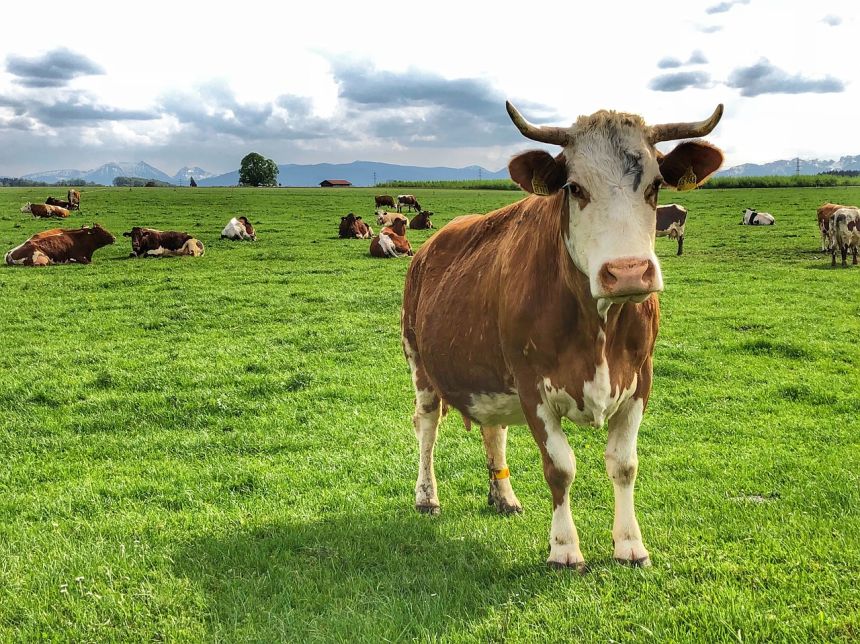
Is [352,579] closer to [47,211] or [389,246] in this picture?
[389,246]

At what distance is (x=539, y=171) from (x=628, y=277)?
103 cm

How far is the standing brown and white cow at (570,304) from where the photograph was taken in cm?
397

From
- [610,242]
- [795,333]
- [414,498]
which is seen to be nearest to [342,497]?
[414,498]

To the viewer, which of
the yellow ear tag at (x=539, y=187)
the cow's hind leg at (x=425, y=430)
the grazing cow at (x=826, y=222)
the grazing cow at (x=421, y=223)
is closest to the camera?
the yellow ear tag at (x=539, y=187)

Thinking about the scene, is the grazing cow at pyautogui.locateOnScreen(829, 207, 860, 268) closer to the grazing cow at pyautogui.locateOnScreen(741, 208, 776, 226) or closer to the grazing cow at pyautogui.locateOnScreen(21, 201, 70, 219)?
the grazing cow at pyautogui.locateOnScreen(741, 208, 776, 226)

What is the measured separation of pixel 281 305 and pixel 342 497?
9465 mm

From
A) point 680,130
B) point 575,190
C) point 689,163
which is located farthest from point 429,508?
point 680,130

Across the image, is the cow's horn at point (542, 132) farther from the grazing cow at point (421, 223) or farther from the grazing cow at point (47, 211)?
the grazing cow at point (47, 211)

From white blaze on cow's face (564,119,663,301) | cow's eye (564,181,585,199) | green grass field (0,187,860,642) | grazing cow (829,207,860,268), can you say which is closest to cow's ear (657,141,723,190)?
white blaze on cow's face (564,119,663,301)

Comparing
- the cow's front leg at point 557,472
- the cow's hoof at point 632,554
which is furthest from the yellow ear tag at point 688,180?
the cow's hoof at point 632,554

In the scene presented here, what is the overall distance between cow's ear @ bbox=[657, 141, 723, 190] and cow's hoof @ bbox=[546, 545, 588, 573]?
2471 mm

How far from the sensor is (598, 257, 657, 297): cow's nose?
3.65m

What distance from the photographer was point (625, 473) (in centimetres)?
478

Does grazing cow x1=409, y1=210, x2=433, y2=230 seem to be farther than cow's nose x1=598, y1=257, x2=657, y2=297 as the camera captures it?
Yes
